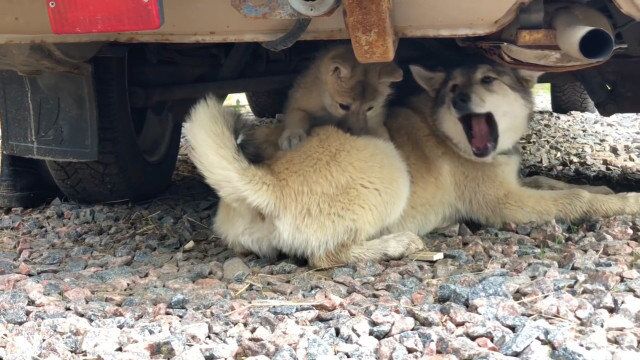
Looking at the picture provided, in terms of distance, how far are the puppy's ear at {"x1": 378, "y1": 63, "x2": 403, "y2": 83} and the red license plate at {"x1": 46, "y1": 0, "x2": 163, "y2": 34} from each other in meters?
1.50

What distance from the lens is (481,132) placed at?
11.1ft

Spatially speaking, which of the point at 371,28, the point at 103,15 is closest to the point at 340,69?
the point at 371,28

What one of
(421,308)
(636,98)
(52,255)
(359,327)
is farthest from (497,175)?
(52,255)

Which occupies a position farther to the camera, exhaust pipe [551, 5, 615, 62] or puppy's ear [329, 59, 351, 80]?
puppy's ear [329, 59, 351, 80]

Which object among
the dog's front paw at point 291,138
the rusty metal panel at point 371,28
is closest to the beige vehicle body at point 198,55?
the rusty metal panel at point 371,28

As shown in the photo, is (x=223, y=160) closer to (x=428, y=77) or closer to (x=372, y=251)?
(x=372, y=251)

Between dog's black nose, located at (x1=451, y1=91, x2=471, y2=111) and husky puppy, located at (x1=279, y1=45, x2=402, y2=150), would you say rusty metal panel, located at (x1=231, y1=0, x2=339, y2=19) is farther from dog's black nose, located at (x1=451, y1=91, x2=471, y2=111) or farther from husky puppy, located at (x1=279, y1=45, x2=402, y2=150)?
dog's black nose, located at (x1=451, y1=91, x2=471, y2=111)

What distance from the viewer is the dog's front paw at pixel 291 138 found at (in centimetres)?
299

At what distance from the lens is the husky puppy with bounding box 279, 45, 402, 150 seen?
10.9 feet

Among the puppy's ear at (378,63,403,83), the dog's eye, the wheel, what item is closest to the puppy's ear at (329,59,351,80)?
the puppy's ear at (378,63,403,83)

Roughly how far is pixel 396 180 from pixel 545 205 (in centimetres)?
84

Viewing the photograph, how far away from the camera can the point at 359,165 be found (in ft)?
9.41

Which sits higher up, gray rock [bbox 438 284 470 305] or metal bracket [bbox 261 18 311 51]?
metal bracket [bbox 261 18 311 51]

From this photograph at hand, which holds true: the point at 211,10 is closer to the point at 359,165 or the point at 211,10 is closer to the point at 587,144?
the point at 359,165
